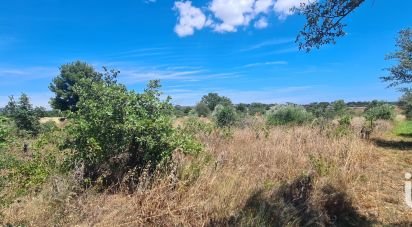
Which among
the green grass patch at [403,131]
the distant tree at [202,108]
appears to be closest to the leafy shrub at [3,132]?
the green grass patch at [403,131]

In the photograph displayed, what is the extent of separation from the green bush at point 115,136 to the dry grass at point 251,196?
578mm

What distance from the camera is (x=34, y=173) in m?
6.11

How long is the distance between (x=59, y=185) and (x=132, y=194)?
1.03 meters

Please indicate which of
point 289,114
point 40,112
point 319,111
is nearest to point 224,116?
point 289,114

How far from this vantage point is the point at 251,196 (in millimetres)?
5789

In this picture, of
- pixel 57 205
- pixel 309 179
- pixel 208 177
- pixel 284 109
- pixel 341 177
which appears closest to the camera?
pixel 57 205

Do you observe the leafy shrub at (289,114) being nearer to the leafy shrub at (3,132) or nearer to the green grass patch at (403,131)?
the green grass patch at (403,131)

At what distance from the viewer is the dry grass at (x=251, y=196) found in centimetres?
483

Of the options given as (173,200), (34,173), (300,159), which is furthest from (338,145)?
(34,173)

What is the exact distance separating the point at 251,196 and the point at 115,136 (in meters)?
2.48

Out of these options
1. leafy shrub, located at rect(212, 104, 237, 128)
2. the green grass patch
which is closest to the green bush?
leafy shrub, located at rect(212, 104, 237, 128)

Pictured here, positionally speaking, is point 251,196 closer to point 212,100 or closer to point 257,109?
point 257,109

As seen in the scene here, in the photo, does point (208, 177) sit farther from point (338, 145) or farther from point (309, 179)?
point (338, 145)

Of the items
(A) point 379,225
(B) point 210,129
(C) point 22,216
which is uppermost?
(B) point 210,129
